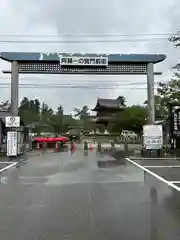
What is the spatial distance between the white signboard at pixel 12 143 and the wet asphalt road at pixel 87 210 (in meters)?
15.6

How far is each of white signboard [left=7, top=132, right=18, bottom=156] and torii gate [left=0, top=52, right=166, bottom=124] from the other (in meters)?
3.56

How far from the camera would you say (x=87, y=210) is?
9102 mm

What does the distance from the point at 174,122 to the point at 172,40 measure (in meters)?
15.5

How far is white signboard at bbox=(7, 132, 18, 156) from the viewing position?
30020mm

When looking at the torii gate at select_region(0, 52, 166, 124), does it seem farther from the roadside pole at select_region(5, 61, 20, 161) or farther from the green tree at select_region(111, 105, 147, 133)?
the green tree at select_region(111, 105, 147, 133)

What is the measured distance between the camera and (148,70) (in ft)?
108

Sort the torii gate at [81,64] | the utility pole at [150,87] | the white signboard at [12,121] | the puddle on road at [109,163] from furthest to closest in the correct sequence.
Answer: the utility pole at [150,87] → the torii gate at [81,64] → the white signboard at [12,121] → the puddle on road at [109,163]

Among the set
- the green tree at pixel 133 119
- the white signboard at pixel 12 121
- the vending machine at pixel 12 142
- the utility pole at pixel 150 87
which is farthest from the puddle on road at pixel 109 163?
the green tree at pixel 133 119

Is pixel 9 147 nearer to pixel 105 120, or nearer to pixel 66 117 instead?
pixel 105 120

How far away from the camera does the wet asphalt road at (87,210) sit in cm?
700

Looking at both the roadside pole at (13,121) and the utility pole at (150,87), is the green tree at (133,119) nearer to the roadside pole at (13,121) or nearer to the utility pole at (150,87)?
the utility pole at (150,87)

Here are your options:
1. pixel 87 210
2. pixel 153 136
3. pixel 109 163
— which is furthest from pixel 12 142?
pixel 87 210

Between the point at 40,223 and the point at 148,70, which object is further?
the point at 148,70

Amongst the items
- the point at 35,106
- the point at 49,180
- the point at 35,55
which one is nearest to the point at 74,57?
the point at 35,55
